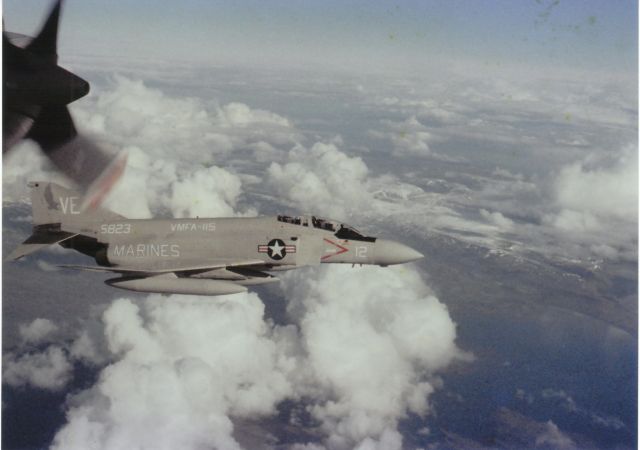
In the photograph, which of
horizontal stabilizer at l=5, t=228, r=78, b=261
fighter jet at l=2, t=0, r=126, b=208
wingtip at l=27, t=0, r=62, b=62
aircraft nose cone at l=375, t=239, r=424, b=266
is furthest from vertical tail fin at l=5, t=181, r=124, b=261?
aircraft nose cone at l=375, t=239, r=424, b=266

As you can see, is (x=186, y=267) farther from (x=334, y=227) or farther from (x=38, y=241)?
(x=334, y=227)

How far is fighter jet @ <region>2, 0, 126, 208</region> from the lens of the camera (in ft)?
33.9

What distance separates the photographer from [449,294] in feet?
249

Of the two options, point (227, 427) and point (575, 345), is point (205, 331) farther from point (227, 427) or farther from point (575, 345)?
point (575, 345)

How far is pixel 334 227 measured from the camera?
17.3 metres

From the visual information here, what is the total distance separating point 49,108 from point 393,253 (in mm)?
10117

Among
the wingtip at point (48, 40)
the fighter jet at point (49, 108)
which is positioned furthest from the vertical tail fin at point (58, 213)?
the wingtip at point (48, 40)

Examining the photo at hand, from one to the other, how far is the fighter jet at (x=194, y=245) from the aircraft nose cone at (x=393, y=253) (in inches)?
1.2

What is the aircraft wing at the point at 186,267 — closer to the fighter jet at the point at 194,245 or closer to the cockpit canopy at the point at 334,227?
the fighter jet at the point at 194,245

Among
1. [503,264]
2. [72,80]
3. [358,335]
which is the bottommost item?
[358,335]

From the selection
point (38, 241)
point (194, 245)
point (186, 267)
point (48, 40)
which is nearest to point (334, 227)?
point (194, 245)

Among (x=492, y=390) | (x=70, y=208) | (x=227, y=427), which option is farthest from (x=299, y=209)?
(x=492, y=390)

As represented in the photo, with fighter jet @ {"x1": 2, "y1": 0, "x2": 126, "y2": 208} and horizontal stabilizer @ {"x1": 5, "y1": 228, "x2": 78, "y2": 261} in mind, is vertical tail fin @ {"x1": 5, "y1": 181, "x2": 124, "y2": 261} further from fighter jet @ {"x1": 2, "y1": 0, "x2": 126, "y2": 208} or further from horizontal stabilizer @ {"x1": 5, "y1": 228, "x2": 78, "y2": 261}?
fighter jet @ {"x1": 2, "y1": 0, "x2": 126, "y2": 208}

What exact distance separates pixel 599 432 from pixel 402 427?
1156 inches
